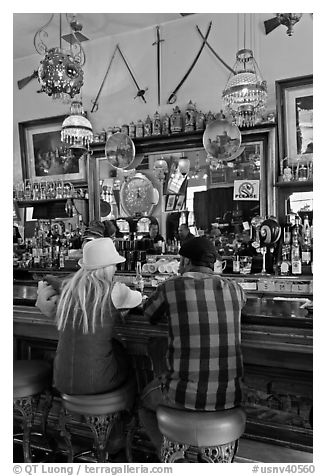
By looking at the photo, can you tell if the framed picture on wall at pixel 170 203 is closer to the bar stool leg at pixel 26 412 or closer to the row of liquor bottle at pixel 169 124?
the row of liquor bottle at pixel 169 124

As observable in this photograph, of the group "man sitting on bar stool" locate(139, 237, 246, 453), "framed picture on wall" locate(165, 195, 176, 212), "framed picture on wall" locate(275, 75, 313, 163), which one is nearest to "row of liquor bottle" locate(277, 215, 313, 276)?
"framed picture on wall" locate(275, 75, 313, 163)

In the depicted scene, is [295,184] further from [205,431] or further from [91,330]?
[205,431]

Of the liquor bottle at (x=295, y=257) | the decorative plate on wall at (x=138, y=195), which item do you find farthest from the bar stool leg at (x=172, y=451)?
the decorative plate on wall at (x=138, y=195)

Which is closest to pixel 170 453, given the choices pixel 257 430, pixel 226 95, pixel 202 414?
pixel 202 414

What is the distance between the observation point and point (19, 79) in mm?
6898

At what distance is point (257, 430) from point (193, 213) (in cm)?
305

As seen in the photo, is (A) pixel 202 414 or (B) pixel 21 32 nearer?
(A) pixel 202 414

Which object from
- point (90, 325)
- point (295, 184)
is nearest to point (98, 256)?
point (90, 325)

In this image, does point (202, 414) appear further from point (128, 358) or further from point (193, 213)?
point (193, 213)

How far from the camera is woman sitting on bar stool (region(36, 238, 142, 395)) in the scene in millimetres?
2199

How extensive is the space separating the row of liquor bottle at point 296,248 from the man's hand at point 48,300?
266 cm

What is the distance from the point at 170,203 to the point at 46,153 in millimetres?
2228

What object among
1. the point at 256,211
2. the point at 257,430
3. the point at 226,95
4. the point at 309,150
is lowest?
the point at 257,430

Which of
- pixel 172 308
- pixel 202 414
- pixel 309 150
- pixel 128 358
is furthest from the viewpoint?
pixel 309 150
